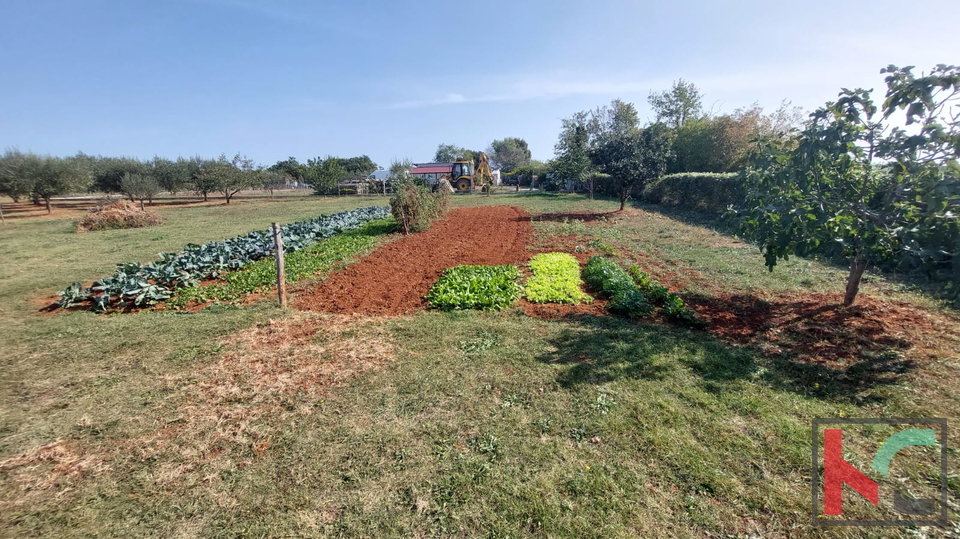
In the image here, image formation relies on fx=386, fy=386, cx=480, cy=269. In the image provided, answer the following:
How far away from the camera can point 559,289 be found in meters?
7.42

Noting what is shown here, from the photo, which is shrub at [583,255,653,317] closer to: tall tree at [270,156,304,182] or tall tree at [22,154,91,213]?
tall tree at [22,154,91,213]

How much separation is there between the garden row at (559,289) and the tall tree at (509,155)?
262 ft

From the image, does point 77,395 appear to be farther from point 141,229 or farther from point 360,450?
point 141,229

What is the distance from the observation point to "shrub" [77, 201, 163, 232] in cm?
1766

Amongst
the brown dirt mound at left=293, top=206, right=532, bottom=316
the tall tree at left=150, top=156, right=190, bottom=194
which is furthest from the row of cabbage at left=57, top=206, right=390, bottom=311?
the tall tree at left=150, top=156, right=190, bottom=194

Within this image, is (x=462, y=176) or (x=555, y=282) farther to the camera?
(x=462, y=176)

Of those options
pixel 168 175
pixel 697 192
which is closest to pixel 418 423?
pixel 697 192

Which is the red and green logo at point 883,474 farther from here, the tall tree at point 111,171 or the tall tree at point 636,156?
the tall tree at point 111,171

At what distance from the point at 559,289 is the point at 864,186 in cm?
457

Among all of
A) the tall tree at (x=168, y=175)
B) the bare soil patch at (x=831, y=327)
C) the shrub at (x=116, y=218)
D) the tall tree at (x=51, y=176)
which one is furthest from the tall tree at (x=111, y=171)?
the bare soil patch at (x=831, y=327)

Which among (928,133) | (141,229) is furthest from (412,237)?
(141,229)

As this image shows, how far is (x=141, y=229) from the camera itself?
17859 mm

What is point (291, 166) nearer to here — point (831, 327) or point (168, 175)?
point (168, 175)

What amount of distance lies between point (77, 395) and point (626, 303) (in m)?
7.11
